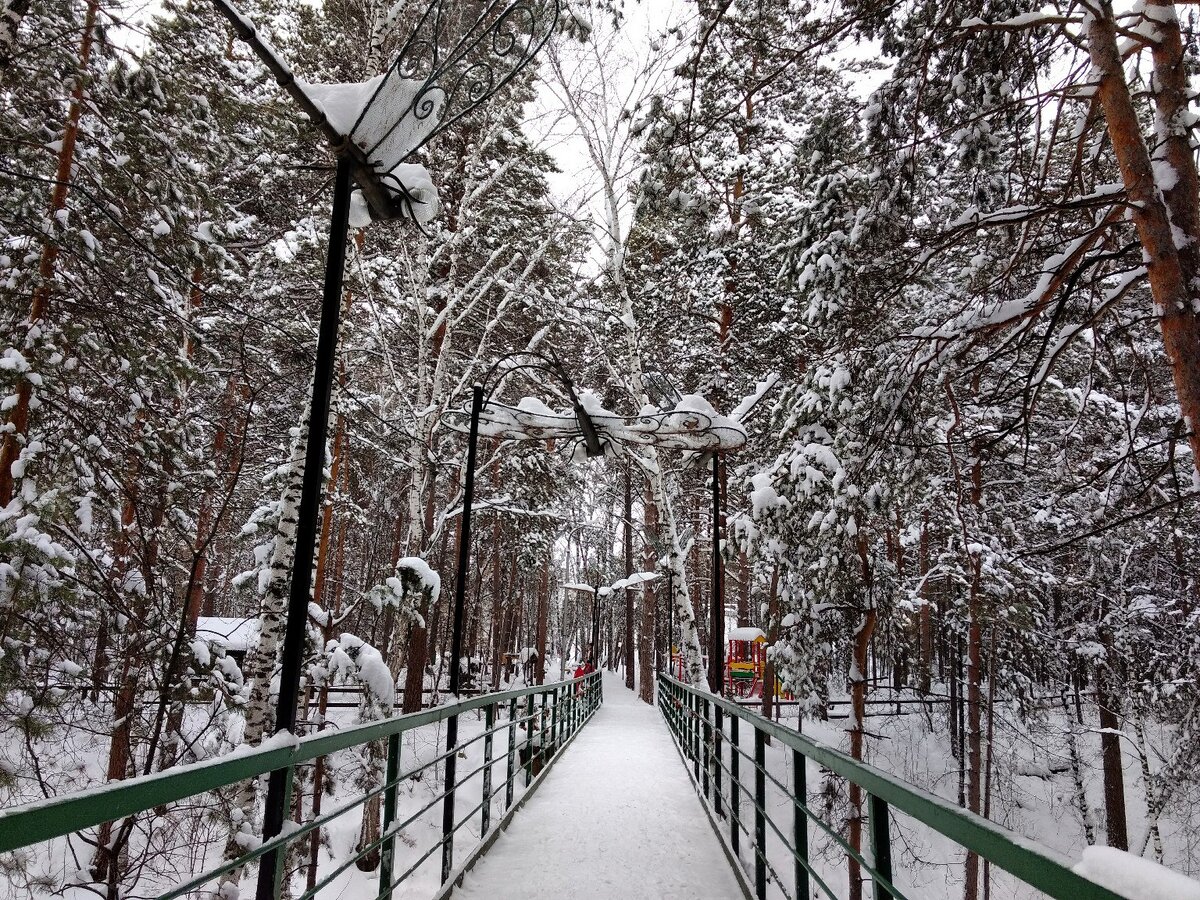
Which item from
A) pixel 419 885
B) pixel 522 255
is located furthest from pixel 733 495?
pixel 419 885

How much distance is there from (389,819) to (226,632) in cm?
2077

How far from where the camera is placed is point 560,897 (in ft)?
12.6

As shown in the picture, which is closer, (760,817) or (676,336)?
(760,817)

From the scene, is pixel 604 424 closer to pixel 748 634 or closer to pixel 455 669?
pixel 455 669

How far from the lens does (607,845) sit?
4.85m

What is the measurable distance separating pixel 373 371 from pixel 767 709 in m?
11.2

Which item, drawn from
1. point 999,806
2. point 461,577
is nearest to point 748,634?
point 999,806

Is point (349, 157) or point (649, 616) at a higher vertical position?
point (349, 157)

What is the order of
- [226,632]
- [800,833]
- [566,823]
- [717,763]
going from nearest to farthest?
[800,833]
[566,823]
[717,763]
[226,632]

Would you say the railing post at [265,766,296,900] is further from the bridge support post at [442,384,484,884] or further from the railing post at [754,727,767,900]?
the railing post at [754,727,767,900]

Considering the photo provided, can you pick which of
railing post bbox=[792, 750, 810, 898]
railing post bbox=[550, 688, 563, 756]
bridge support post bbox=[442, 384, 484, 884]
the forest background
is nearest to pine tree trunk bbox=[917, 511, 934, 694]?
the forest background

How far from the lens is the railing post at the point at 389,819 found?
2.80 m

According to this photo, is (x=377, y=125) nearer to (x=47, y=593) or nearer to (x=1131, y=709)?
(x=47, y=593)

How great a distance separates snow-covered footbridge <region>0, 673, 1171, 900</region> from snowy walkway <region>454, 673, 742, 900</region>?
0.02 m
